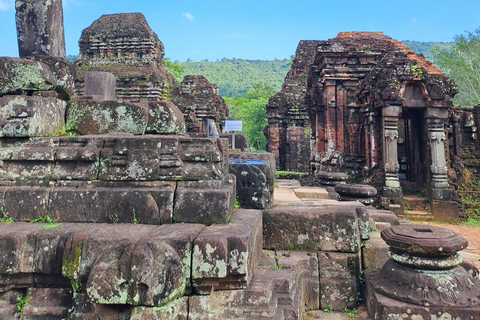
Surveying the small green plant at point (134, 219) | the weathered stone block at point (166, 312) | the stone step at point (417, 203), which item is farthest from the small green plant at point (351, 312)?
the stone step at point (417, 203)

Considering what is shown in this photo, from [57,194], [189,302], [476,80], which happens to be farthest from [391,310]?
[476,80]

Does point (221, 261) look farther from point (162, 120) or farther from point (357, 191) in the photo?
point (357, 191)

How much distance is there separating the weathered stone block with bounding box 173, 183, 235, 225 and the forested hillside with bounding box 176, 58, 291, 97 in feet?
302

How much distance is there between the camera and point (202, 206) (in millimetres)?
2711

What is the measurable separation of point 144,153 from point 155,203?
45 centimetres

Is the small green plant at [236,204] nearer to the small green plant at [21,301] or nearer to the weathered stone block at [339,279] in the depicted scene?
the weathered stone block at [339,279]

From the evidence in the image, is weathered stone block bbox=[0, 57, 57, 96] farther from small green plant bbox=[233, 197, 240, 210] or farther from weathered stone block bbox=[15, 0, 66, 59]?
small green plant bbox=[233, 197, 240, 210]

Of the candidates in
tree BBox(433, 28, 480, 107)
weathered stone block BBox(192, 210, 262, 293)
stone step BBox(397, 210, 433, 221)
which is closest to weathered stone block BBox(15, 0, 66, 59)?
weathered stone block BBox(192, 210, 262, 293)

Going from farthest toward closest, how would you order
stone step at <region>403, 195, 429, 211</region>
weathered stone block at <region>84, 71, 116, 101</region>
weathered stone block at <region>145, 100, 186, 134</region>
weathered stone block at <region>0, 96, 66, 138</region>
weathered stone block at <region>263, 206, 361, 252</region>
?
stone step at <region>403, 195, 429, 211</region>
weathered stone block at <region>84, 71, 116, 101</region>
weathered stone block at <region>145, 100, 186, 134</region>
weathered stone block at <region>263, 206, 361, 252</region>
weathered stone block at <region>0, 96, 66, 138</region>

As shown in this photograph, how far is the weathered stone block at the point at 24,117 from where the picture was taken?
302 cm

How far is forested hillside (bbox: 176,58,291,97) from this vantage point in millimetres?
98250

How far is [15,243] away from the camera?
2.44 metres

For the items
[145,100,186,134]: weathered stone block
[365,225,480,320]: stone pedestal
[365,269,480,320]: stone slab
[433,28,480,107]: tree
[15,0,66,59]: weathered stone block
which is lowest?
[365,269,480,320]: stone slab

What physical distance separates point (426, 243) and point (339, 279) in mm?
864
